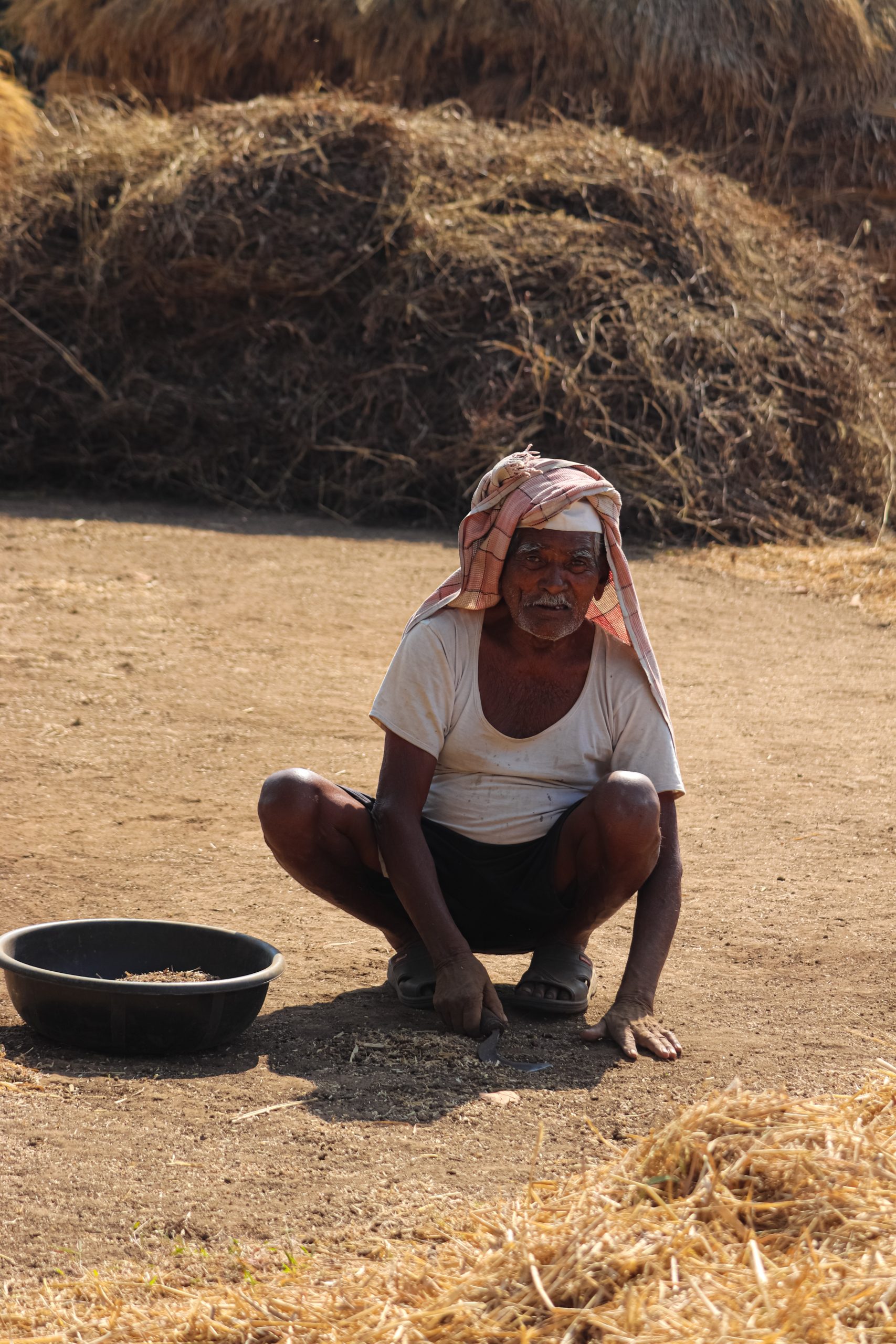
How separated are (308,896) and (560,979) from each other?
3.18 feet

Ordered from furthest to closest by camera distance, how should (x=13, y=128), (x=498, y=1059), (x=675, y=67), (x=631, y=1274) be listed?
(x=675, y=67) → (x=13, y=128) → (x=498, y=1059) → (x=631, y=1274)

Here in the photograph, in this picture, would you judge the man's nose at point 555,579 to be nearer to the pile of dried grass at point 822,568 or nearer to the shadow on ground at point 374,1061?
the shadow on ground at point 374,1061

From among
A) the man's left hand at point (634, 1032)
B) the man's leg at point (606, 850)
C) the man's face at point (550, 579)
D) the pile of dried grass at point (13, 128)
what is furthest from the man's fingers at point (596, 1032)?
the pile of dried grass at point (13, 128)

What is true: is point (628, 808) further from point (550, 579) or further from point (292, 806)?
point (292, 806)

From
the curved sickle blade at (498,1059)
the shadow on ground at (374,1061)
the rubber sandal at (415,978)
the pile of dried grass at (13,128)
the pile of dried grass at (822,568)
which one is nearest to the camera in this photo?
the shadow on ground at (374,1061)

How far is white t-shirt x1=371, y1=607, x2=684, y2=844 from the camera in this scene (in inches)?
105

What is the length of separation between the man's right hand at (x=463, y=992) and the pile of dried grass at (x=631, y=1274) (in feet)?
1.96

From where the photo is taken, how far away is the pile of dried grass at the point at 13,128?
29.9 ft

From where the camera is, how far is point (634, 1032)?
101 inches

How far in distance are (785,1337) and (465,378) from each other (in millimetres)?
7100

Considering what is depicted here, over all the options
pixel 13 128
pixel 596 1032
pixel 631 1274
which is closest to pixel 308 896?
pixel 596 1032

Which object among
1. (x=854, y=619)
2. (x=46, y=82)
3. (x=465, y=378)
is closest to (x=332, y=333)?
(x=465, y=378)

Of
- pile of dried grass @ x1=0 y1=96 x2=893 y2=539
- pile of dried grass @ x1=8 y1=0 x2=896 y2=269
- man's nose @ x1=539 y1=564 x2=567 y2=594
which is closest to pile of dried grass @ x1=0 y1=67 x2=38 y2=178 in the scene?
pile of dried grass @ x1=0 y1=96 x2=893 y2=539

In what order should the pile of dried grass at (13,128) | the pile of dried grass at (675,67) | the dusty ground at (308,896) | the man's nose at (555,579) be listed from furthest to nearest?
1. the pile of dried grass at (675,67)
2. the pile of dried grass at (13,128)
3. the man's nose at (555,579)
4. the dusty ground at (308,896)
